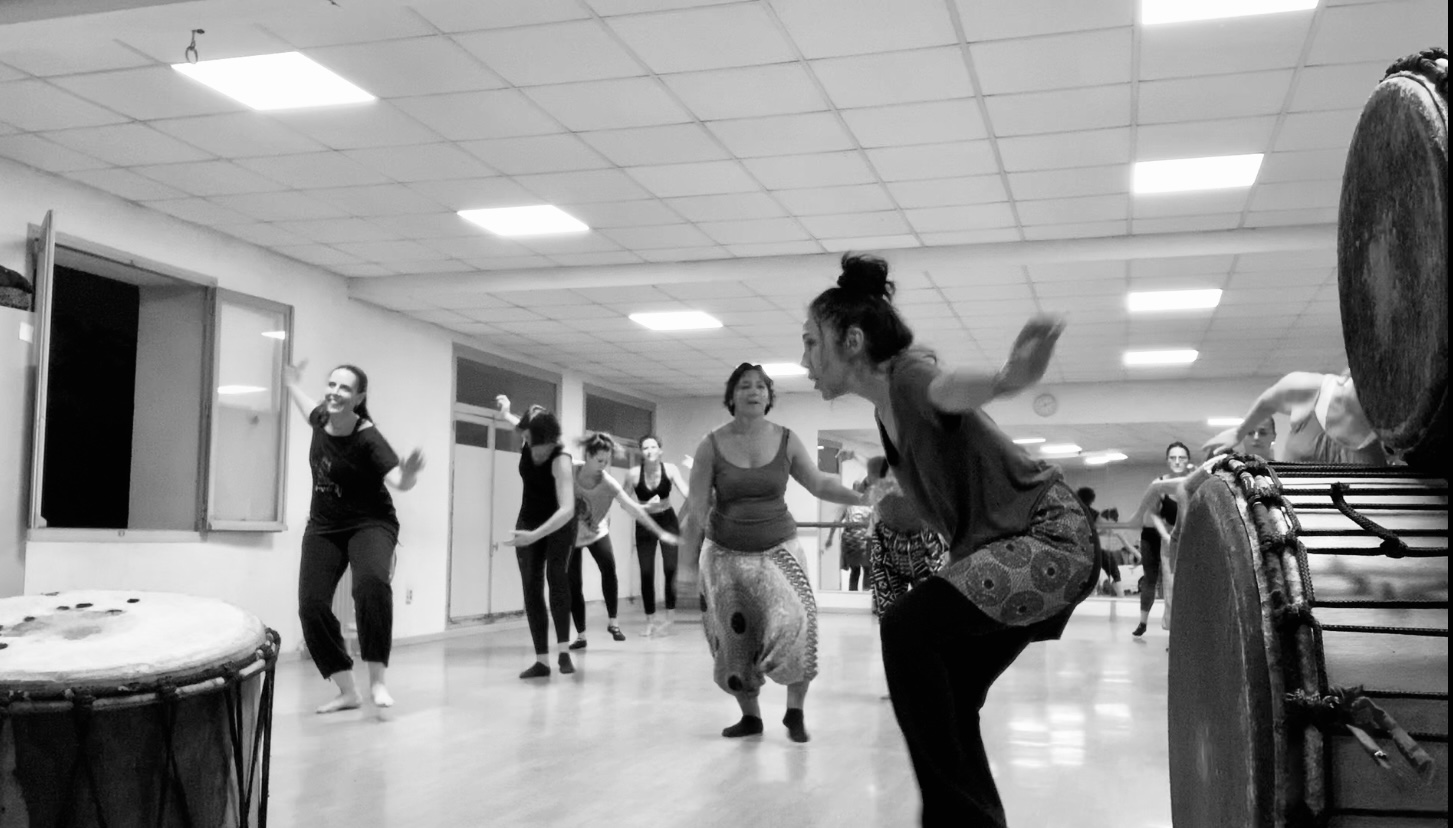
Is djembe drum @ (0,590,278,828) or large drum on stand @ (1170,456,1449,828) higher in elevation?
large drum on stand @ (1170,456,1449,828)

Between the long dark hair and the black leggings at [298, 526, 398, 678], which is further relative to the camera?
the black leggings at [298, 526, 398, 678]

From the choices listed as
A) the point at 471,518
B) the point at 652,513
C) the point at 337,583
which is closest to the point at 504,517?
the point at 471,518

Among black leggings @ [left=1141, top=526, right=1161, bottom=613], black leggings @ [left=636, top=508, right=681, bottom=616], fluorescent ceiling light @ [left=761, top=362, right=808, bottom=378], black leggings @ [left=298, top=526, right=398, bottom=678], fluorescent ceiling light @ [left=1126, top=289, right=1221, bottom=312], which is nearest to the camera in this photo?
black leggings @ [left=298, top=526, right=398, bottom=678]

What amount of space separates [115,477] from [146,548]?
3.25ft

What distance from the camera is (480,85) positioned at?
17.5 ft

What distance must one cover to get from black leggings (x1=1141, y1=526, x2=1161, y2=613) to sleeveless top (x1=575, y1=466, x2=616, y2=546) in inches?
158

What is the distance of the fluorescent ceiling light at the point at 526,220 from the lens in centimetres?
746

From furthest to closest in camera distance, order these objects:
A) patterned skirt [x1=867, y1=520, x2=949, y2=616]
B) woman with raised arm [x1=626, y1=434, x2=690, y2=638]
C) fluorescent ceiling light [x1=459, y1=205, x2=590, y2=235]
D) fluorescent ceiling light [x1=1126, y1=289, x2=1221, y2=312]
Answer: woman with raised arm [x1=626, y1=434, x2=690, y2=638]
fluorescent ceiling light [x1=1126, y1=289, x2=1221, y2=312]
fluorescent ceiling light [x1=459, y1=205, x2=590, y2=235]
patterned skirt [x1=867, y1=520, x2=949, y2=616]

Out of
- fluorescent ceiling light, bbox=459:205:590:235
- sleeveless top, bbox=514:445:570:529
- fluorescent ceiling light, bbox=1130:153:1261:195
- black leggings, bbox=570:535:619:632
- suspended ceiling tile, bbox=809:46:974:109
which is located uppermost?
suspended ceiling tile, bbox=809:46:974:109

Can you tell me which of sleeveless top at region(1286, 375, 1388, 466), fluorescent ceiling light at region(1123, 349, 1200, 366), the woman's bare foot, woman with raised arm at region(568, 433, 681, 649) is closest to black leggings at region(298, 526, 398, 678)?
the woman's bare foot

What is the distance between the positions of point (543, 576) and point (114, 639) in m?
4.91

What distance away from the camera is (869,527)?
19.2ft

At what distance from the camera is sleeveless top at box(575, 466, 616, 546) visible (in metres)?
8.79

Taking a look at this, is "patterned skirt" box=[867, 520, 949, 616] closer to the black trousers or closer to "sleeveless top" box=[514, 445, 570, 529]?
"sleeveless top" box=[514, 445, 570, 529]
